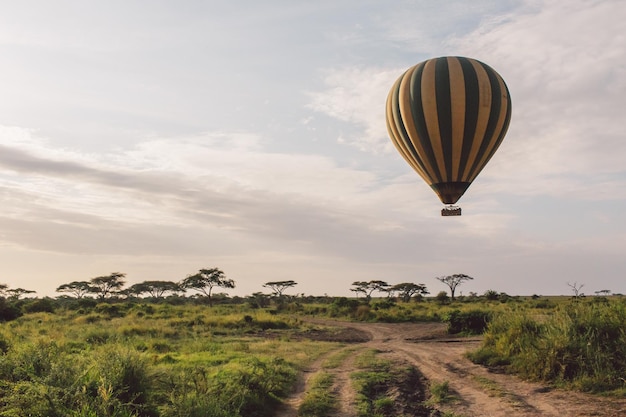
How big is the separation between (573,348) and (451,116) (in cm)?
1130

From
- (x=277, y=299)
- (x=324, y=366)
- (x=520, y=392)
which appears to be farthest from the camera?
(x=277, y=299)

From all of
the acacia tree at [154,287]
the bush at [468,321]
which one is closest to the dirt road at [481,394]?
the bush at [468,321]

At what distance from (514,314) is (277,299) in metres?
86.3

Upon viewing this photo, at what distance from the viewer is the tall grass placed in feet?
43.0

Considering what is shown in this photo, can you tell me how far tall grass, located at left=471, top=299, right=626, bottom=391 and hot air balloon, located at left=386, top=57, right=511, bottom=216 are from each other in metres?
8.13

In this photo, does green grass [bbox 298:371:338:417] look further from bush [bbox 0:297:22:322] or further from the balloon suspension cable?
bush [bbox 0:297:22:322]

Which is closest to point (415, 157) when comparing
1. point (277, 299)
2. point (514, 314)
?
point (514, 314)

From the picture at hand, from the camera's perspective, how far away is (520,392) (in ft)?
43.3

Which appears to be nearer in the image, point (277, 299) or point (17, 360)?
point (17, 360)

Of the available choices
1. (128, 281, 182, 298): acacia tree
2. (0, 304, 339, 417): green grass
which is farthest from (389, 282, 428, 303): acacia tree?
(0, 304, 339, 417): green grass

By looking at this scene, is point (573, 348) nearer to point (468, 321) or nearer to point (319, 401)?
point (319, 401)

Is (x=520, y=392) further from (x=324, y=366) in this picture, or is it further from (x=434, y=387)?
(x=324, y=366)

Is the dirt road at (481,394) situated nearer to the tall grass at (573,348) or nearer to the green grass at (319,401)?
the green grass at (319,401)

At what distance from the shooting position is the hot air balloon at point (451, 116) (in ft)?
71.6
